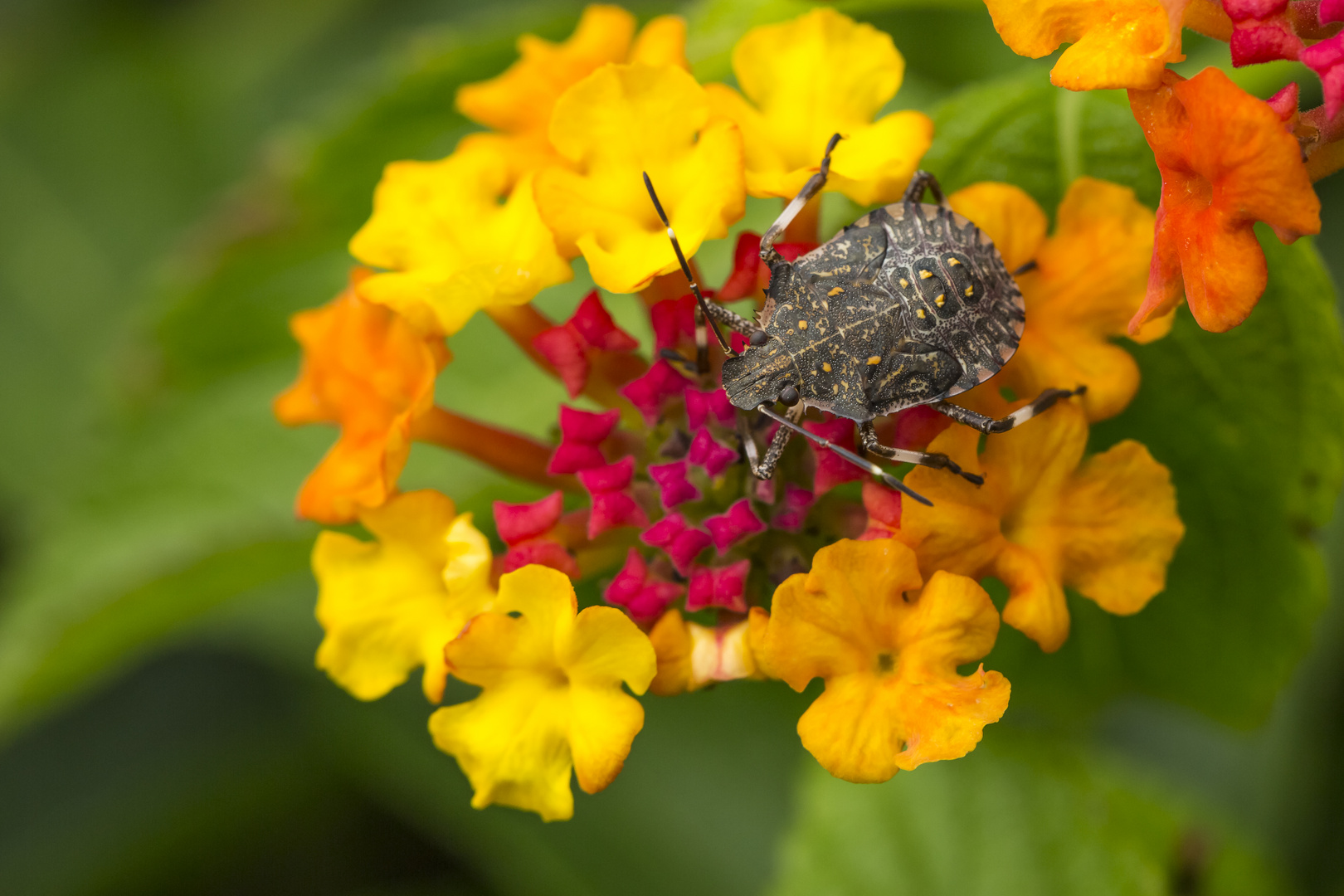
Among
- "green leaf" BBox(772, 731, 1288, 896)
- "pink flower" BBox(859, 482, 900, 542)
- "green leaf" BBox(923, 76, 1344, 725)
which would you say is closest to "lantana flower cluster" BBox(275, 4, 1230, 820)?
"pink flower" BBox(859, 482, 900, 542)

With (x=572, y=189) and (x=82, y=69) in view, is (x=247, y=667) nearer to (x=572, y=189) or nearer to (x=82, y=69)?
(x=82, y=69)

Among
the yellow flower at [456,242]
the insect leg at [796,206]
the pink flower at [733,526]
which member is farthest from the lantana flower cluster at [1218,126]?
the yellow flower at [456,242]

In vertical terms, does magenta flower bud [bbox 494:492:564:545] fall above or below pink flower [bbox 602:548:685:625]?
above

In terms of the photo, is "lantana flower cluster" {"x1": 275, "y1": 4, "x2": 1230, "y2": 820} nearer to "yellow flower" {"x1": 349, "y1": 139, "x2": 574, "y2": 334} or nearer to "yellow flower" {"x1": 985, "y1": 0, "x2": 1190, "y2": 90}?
"yellow flower" {"x1": 349, "y1": 139, "x2": 574, "y2": 334}

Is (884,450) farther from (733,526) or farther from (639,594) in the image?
(639,594)

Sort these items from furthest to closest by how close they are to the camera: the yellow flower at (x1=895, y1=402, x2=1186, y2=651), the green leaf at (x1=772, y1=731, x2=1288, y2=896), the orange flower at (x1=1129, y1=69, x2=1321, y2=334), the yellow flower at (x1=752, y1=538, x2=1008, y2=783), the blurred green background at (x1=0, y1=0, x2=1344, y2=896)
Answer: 1. the green leaf at (x1=772, y1=731, x2=1288, y2=896)
2. the blurred green background at (x1=0, y1=0, x2=1344, y2=896)
3. the yellow flower at (x1=895, y1=402, x2=1186, y2=651)
4. the yellow flower at (x1=752, y1=538, x2=1008, y2=783)
5. the orange flower at (x1=1129, y1=69, x2=1321, y2=334)

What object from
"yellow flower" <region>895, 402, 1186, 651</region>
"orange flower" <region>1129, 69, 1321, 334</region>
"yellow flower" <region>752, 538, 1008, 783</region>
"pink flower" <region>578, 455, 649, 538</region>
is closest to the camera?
"orange flower" <region>1129, 69, 1321, 334</region>

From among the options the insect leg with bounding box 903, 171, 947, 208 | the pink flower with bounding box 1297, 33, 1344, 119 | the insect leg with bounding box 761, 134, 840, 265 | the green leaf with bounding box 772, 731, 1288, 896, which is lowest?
the green leaf with bounding box 772, 731, 1288, 896

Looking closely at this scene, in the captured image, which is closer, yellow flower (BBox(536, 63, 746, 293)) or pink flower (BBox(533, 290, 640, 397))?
yellow flower (BBox(536, 63, 746, 293))
